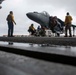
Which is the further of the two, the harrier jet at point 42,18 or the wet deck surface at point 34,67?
the harrier jet at point 42,18

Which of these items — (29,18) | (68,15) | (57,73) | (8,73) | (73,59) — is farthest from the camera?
(29,18)

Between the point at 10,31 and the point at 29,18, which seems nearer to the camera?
the point at 10,31

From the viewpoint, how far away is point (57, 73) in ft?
6.91

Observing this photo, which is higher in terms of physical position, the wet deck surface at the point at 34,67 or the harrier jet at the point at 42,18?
the harrier jet at the point at 42,18

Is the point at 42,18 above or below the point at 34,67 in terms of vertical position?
above

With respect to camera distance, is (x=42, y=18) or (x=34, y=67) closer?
(x=34, y=67)

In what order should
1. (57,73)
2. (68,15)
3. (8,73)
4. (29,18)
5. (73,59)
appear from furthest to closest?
(29,18)
(68,15)
(73,59)
(8,73)
(57,73)

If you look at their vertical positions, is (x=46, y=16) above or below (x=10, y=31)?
above

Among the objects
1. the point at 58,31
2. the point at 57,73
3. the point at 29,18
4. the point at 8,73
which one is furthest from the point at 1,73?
the point at 58,31

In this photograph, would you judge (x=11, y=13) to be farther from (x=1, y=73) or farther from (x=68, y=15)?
(x=1, y=73)

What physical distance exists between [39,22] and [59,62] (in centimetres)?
2485

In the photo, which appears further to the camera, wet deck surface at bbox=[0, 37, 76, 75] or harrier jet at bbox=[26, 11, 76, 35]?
harrier jet at bbox=[26, 11, 76, 35]

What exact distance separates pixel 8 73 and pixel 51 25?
25.3m

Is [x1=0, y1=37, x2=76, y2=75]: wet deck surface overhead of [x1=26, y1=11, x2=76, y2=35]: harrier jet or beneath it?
beneath
